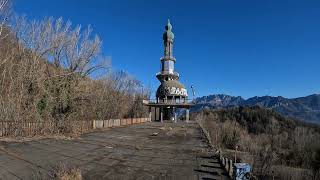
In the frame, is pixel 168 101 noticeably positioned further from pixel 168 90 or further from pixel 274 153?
pixel 274 153

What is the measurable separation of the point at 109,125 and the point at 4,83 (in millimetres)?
24294

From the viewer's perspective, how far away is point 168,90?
93625mm

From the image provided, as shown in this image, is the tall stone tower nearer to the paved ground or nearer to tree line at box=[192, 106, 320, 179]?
tree line at box=[192, 106, 320, 179]

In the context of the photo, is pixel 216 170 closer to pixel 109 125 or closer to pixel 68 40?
pixel 68 40

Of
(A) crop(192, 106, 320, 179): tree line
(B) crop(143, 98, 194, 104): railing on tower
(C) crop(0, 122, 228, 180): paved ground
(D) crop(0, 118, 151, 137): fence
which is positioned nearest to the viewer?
(C) crop(0, 122, 228, 180): paved ground

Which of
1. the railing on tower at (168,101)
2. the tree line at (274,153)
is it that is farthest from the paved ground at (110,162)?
the railing on tower at (168,101)

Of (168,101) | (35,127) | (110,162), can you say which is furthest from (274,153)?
(168,101)

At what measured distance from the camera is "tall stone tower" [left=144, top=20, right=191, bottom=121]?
92.0 meters

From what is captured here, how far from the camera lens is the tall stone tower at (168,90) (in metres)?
92.0

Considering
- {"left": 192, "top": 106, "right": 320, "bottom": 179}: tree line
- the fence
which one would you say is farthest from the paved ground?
{"left": 192, "top": 106, "right": 320, "bottom": 179}: tree line

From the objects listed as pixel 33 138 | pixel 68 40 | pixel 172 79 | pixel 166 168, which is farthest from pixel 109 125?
pixel 172 79

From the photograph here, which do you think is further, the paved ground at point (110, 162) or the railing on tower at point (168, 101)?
the railing on tower at point (168, 101)

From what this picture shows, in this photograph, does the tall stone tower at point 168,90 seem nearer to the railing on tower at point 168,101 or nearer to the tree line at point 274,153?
the railing on tower at point 168,101

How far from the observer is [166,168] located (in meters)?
17.2
